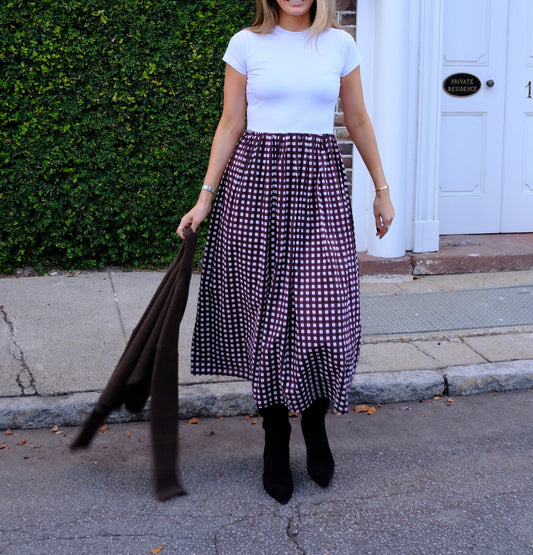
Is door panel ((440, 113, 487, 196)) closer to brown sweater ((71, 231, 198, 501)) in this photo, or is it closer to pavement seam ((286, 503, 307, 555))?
brown sweater ((71, 231, 198, 501))

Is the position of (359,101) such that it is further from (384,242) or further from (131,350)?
(384,242)

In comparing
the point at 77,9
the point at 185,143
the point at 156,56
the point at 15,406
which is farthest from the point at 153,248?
the point at 15,406

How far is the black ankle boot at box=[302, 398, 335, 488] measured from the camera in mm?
3096

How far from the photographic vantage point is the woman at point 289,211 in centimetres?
284

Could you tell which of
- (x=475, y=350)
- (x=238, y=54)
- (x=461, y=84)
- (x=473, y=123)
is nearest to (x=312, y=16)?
(x=238, y=54)

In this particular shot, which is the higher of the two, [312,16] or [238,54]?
[312,16]

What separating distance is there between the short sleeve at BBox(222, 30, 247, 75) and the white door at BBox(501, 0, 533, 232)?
421 centimetres

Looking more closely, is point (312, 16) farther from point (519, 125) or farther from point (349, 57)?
point (519, 125)

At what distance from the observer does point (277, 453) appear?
305 centimetres

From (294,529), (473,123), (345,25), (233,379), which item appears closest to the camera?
(294,529)

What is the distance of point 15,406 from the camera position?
144 inches

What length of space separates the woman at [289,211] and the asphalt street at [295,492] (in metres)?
0.25

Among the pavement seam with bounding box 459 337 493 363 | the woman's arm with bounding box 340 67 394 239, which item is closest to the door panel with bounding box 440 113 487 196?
the pavement seam with bounding box 459 337 493 363

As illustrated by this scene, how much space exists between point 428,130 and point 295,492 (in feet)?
12.2
